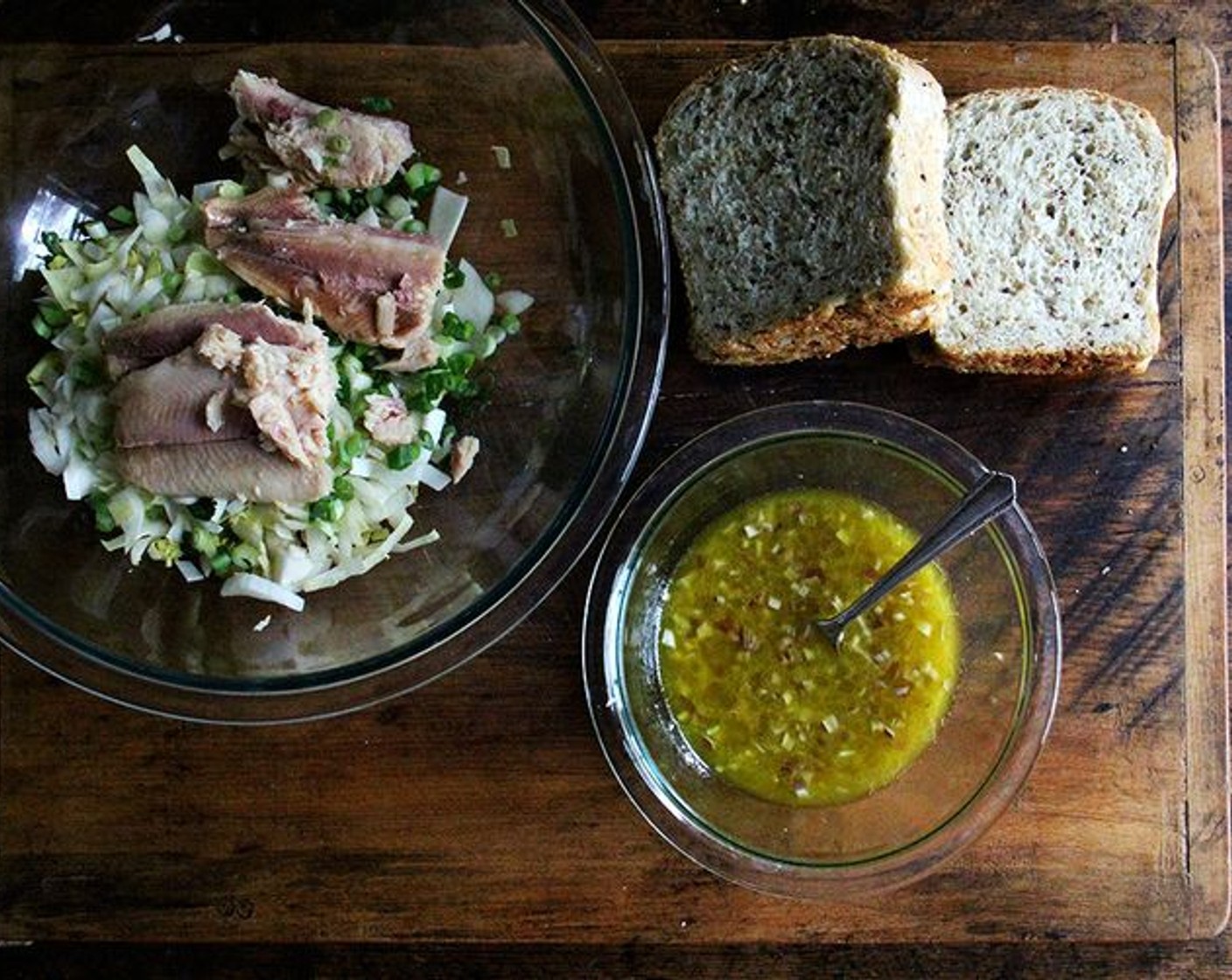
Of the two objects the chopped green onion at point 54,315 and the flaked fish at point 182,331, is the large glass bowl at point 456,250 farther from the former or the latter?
the flaked fish at point 182,331

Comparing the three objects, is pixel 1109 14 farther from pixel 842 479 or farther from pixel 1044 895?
pixel 1044 895

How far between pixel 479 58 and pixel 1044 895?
180 cm

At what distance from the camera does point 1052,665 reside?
98.5 inches

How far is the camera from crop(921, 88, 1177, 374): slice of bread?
248 centimetres

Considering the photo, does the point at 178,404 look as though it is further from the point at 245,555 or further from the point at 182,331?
the point at 245,555

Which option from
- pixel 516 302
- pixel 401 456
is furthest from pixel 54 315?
pixel 516 302

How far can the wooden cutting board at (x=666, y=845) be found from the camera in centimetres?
257

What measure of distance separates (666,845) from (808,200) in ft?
3.84

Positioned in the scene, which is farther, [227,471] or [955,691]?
[955,691]

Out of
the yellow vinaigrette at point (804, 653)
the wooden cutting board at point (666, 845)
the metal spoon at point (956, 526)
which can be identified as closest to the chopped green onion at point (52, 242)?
the wooden cutting board at point (666, 845)

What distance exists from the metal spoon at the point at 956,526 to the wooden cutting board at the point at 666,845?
29cm

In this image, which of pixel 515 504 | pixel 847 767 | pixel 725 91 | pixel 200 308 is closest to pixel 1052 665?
pixel 847 767

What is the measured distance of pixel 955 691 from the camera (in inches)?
98.5

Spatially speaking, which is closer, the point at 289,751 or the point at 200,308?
the point at 200,308
